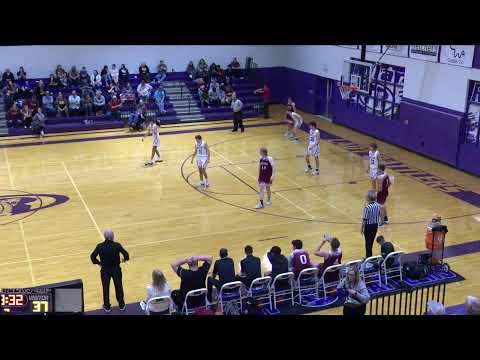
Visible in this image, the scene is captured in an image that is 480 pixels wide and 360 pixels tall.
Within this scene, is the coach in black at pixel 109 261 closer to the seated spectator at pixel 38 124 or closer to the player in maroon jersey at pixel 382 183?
the player in maroon jersey at pixel 382 183

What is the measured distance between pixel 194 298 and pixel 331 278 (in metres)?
2.57

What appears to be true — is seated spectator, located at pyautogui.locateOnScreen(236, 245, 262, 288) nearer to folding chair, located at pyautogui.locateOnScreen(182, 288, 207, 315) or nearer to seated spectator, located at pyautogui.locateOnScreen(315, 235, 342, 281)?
folding chair, located at pyautogui.locateOnScreen(182, 288, 207, 315)

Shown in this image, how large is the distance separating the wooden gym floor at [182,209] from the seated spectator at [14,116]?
2.52 metres

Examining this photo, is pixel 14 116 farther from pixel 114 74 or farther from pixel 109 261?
pixel 109 261

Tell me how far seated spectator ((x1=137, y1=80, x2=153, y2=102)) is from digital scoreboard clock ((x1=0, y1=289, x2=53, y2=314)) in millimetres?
19454

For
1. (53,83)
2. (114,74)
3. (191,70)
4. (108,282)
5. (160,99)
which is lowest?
(108,282)

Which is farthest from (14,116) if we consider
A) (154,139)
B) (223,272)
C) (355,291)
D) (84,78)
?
(355,291)

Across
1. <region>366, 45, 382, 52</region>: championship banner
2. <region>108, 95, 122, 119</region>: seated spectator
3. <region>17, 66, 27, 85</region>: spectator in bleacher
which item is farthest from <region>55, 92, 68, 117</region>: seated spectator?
<region>366, 45, 382, 52</region>: championship banner

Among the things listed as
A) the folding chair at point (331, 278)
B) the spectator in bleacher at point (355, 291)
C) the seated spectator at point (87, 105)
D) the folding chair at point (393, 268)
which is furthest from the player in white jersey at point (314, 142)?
the seated spectator at point (87, 105)

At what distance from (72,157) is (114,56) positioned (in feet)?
29.0

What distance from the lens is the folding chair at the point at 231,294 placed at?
945cm

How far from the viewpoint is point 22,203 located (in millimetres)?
15867
